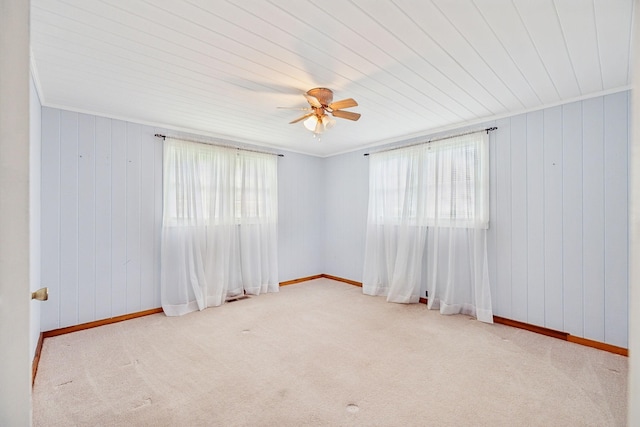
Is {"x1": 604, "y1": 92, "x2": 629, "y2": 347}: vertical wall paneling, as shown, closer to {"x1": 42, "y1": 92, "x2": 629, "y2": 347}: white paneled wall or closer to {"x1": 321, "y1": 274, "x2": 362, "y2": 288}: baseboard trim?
{"x1": 42, "y1": 92, "x2": 629, "y2": 347}: white paneled wall

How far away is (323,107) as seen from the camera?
282 centimetres

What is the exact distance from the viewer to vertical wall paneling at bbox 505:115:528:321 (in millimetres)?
3459

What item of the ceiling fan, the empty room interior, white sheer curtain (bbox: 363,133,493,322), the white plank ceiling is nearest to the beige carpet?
the empty room interior

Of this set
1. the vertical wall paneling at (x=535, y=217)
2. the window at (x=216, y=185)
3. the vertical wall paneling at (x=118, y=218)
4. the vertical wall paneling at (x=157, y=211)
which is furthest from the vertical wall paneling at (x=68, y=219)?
the vertical wall paneling at (x=535, y=217)

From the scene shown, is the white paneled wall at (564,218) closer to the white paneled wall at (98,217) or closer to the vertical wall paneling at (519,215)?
the vertical wall paneling at (519,215)

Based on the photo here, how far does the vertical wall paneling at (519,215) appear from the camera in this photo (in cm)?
346

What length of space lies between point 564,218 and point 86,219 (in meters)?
5.23

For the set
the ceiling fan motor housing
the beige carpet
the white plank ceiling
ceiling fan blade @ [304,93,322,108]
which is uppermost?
the white plank ceiling

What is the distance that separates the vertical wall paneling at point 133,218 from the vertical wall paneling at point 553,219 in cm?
479

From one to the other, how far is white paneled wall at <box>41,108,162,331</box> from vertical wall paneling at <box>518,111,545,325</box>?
452 centimetres

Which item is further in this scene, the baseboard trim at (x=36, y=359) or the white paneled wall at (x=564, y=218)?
the white paneled wall at (x=564, y=218)

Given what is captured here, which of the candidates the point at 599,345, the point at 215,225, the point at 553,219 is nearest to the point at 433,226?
the point at 553,219

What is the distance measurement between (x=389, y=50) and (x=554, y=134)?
2.32 m

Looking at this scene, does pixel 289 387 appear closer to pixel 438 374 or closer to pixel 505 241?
pixel 438 374
